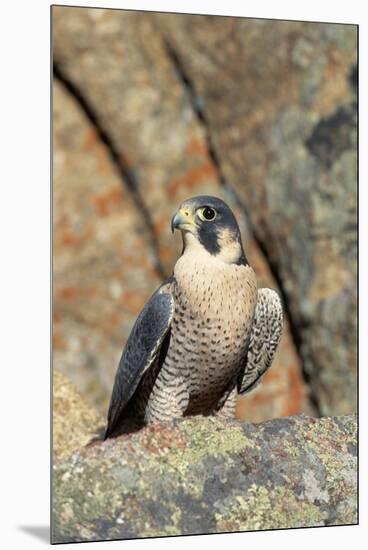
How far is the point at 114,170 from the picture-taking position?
1181 cm

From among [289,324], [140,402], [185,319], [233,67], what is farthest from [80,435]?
[233,67]

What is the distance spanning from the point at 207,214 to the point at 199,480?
4.56 ft

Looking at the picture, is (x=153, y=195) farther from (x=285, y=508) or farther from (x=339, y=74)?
(x=285, y=508)

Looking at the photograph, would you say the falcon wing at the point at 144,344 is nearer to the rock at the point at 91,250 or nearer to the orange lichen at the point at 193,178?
the rock at the point at 91,250

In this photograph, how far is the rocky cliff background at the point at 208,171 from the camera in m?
9.54

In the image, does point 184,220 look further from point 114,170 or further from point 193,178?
point 114,170

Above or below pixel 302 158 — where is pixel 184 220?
below

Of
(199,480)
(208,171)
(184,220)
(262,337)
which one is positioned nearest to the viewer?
(184,220)

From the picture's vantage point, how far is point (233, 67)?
33.0 feet

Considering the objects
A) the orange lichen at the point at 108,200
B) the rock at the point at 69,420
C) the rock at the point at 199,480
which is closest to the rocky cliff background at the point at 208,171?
the orange lichen at the point at 108,200

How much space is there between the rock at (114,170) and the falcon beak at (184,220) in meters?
4.05

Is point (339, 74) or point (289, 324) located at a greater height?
point (339, 74)

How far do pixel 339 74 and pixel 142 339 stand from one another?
148 inches

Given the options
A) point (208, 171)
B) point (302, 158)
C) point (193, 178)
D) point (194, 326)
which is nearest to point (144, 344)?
point (194, 326)
